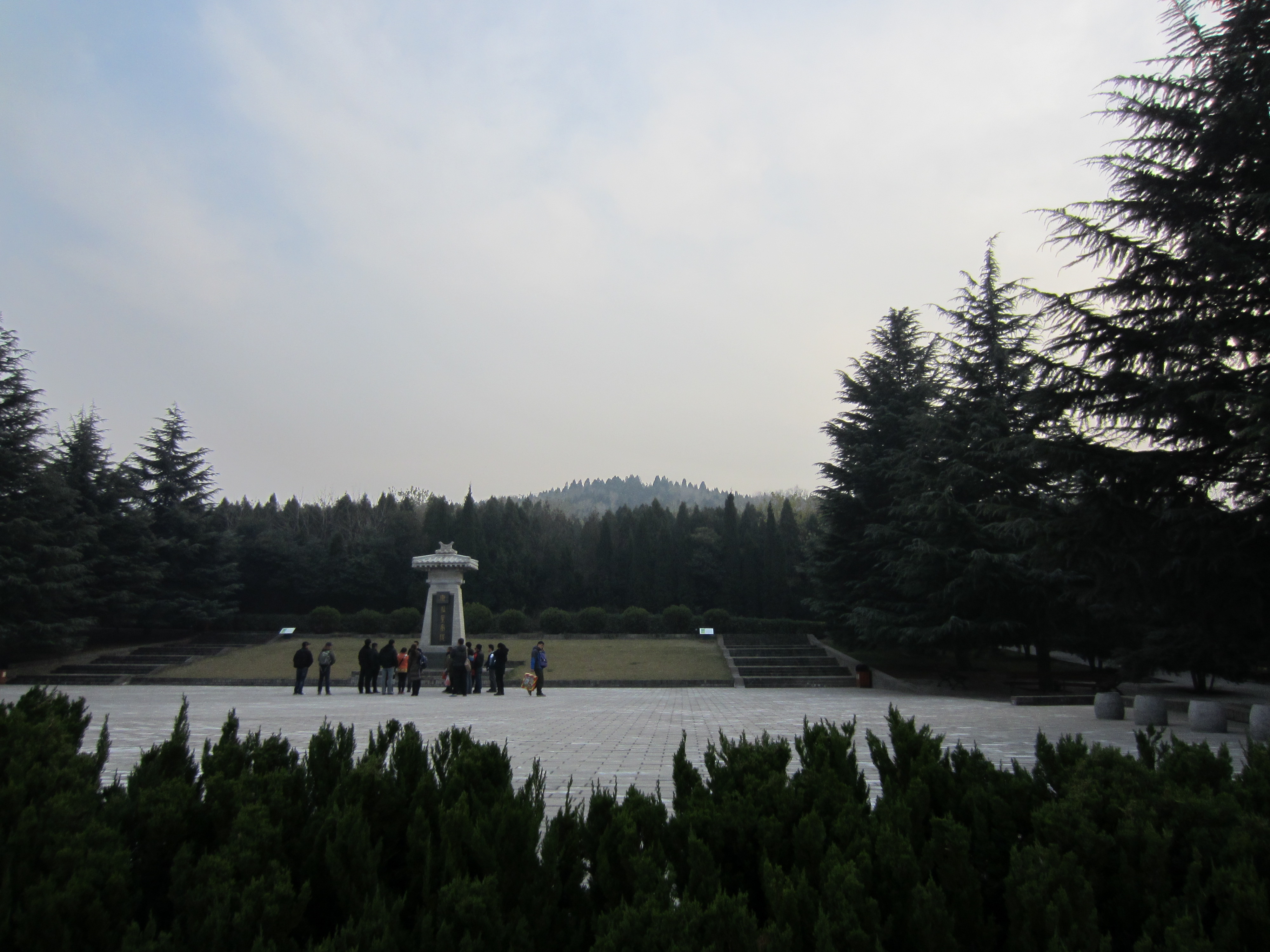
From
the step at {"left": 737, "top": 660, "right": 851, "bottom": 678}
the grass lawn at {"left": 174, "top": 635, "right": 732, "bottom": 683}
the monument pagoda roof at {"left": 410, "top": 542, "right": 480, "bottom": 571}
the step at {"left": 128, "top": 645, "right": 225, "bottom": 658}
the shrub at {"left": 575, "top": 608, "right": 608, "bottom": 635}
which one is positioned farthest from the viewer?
the shrub at {"left": 575, "top": 608, "right": 608, "bottom": 635}

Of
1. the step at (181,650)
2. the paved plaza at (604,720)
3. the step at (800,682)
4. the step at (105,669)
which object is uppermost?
the step at (181,650)

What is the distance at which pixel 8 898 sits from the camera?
2352 millimetres

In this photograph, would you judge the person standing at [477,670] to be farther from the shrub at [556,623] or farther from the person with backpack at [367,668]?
the shrub at [556,623]

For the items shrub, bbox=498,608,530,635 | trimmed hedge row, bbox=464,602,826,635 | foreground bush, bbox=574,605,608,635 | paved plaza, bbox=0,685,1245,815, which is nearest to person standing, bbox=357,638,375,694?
paved plaza, bbox=0,685,1245,815

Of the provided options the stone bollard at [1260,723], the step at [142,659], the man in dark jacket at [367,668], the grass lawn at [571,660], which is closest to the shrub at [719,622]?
the grass lawn at [571,660]

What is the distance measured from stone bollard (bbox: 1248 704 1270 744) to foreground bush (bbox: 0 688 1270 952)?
872cm

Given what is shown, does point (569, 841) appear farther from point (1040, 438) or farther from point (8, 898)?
point (1040, 438)

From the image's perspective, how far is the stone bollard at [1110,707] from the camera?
542 inches

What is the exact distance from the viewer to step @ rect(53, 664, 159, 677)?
28484 millimetres

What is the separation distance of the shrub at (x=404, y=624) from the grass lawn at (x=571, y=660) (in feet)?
4.10

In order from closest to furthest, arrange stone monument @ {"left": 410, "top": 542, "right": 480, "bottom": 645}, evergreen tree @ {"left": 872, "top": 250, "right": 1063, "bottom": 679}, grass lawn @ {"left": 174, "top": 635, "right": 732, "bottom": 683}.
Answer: evergreen tree @ {"left": 872, "top": 250, "right": 1063, "bottom": 679} < grass lawn @ {"left": 174, "top": 635, "right": 732, "bottom": 683} < stone monument @ {"left": 410, "top": 542, "right": 480, "bottom": 645}

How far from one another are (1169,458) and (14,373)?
35655 millimetres

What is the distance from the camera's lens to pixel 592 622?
129 feet

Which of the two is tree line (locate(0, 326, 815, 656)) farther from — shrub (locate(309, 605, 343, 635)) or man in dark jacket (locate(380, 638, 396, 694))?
man in dark jacket (locate(380, 638, 396, 694))
